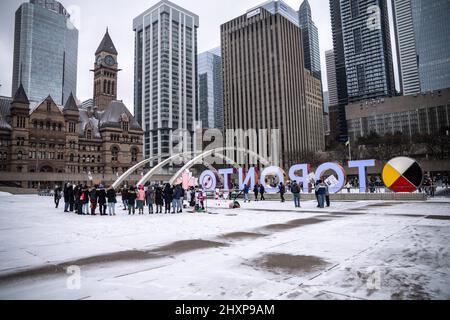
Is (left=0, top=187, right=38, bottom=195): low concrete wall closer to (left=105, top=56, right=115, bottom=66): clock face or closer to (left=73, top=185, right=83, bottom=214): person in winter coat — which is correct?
(left=73, top=185, right=83, bottom=214): person in winter coat

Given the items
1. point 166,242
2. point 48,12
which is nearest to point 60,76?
point 48,12

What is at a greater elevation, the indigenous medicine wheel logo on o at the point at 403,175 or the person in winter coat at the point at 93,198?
the indigenous medicine wheel logo on o at the point at 403,175

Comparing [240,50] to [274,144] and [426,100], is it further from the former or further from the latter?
[426,100]

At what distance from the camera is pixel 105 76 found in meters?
114

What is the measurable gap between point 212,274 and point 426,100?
134124 mm

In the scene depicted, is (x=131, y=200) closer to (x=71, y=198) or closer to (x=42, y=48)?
(x=71, y=198)

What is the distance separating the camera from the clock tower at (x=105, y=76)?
111500mm

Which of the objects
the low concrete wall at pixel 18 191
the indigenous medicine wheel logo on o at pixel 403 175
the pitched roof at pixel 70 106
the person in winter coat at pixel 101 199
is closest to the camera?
the person in winter coat at pixel 101 199

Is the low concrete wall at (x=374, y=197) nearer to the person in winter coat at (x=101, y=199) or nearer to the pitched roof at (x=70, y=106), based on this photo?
the person in winter coat at (x=101, y=199)

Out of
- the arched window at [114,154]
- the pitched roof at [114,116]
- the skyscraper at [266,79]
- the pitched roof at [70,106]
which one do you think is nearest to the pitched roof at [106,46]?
the pitched roof at [114,116]

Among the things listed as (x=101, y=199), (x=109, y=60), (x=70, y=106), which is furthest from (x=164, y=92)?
(x=101, y=199)

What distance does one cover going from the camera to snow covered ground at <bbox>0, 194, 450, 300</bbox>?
13.8ft

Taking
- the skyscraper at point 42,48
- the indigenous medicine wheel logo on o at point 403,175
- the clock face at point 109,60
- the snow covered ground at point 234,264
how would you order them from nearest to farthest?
the snow covered ground at point 234,264
the indigenous medicine wheel logo on o at point 403,175
the skyscraper at point 42,48
the clock face at point 109,60

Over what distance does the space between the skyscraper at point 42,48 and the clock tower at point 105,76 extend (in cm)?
1224
